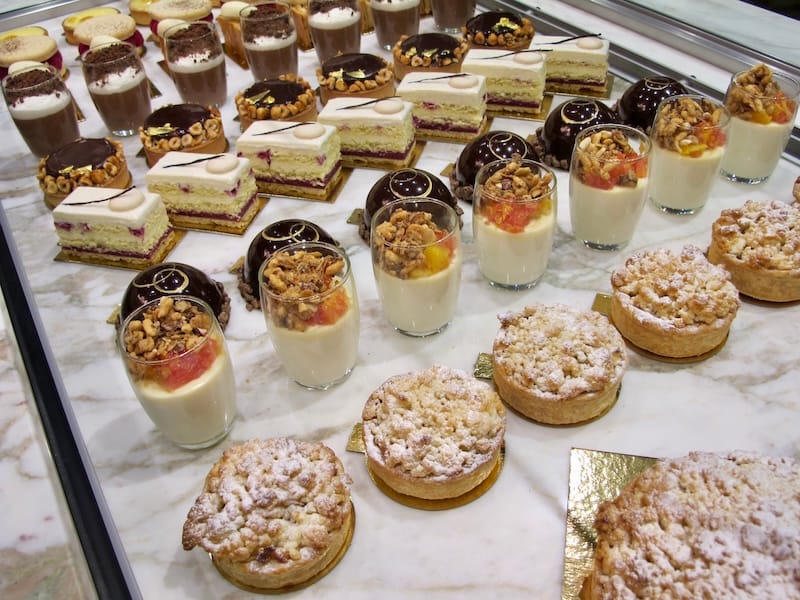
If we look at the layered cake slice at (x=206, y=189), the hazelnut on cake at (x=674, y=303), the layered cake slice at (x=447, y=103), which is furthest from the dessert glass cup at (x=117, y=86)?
the hazelnut on cake at (x=674, y=303)

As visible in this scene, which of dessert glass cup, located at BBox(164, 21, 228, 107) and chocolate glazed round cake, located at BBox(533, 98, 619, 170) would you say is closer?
chocolate glazed round cake, located at BBox(533, 98, 619, 170)

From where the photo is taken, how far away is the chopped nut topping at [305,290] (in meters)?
2.00

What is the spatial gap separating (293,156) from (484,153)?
0.83m

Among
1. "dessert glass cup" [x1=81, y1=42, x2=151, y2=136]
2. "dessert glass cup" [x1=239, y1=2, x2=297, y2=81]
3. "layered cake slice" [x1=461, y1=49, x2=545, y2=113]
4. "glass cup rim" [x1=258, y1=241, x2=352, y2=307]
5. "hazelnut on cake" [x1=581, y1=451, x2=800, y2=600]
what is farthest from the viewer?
"dessert glass cup" [x1=239, y1=2, x2=297, y2=81]

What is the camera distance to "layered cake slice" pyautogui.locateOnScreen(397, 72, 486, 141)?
3365 mm

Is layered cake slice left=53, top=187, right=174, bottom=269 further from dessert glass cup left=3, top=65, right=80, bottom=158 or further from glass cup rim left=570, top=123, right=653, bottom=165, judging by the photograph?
glass cup rim left=570, top=123, right=653, bottom=165

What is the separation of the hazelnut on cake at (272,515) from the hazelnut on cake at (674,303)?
1063 millimetres

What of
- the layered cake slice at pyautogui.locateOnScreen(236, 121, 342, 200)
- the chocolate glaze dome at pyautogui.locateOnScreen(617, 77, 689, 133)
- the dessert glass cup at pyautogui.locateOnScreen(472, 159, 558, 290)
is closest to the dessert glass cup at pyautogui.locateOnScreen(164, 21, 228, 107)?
the layered cake slice at pyautogui.locateOnScreen(236, 121, 342, 200)

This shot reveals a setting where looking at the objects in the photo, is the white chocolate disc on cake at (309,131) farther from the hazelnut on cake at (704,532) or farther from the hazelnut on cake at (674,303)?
the hazelnut on cake at (704,532)

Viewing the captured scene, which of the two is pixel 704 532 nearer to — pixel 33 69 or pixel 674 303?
pixel 674 303

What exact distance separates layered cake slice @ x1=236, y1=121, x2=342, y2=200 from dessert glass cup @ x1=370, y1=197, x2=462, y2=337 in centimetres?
91

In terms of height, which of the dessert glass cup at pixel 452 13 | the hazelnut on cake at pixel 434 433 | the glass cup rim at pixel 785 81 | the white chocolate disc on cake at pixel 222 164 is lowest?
the dessert glass cup at pixel 452 13

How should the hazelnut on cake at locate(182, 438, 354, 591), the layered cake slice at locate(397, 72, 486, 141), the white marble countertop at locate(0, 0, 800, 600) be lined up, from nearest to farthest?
the hazelnut on cake at locate(182, 438, 354, 591)
the white marble countertop at locate(0, 0, 800, 600)
the layered cake slice at locate(397, 72, 486, 141)

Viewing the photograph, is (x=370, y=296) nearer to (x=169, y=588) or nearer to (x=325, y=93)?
(x=169, y=588)
